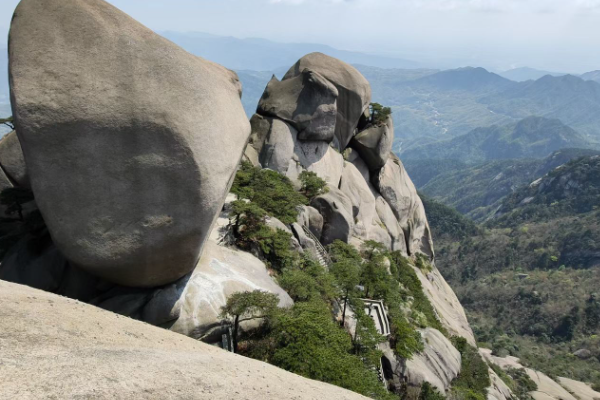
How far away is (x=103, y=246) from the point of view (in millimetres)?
11156

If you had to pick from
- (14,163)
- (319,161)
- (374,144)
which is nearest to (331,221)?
(319,161)

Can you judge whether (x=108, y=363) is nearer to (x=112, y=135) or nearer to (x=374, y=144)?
(x=112, y=135)

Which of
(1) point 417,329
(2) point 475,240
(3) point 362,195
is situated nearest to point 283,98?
(3) point 362,195

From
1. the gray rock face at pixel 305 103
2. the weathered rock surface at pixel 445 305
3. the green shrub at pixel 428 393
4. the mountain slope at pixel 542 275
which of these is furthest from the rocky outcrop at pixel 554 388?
the gray rock face at pixel 305 103

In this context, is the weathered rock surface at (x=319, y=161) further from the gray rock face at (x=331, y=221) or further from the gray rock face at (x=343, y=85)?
the gray rock face at (x=331, y=221)

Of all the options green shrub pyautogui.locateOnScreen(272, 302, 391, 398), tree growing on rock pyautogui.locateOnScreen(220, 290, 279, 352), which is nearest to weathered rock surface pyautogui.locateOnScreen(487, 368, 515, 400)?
green shrub pyautogui.locateOnScreen(272, 302, 391, 398)

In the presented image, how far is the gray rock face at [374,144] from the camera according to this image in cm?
3538

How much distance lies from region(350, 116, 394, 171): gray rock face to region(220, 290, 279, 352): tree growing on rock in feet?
80.0

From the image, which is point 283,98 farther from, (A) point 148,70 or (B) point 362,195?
(A) point 148,70

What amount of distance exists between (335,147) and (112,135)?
24786mm

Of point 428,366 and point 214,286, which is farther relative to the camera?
point 428,366

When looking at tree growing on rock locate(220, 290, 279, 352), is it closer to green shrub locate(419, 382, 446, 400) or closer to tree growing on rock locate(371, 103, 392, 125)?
green shrub locate(419, 382, 446, 400)

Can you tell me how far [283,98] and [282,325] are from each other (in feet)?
67.2

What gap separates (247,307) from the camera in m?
12.5
